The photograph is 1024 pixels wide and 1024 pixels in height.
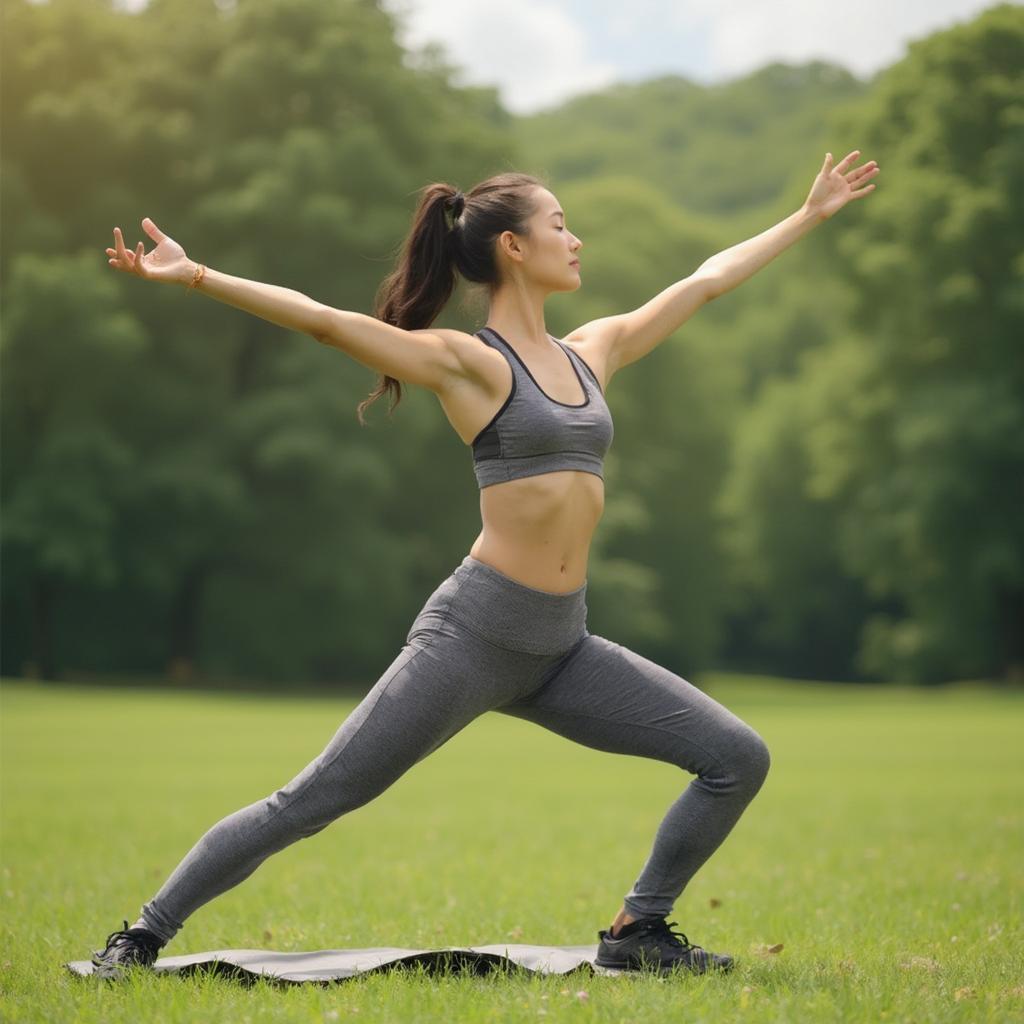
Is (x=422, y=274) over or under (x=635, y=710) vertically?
over

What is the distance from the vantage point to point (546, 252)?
563cm

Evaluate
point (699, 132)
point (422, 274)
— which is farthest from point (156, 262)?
point (699, 132)

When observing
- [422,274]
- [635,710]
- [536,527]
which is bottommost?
[635,710]

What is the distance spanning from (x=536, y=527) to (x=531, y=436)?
0.32 m

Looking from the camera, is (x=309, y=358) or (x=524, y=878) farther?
(x=309, y=358)

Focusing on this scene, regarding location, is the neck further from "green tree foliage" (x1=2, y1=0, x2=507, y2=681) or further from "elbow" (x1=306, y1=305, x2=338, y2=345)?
"green tree foliage" (x1=2, y1=0, x2=507, y2=681)

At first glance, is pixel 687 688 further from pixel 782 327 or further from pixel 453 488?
pixel 782 327

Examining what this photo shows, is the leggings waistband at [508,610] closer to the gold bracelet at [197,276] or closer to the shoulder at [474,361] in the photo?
the shoulder at [474,361]

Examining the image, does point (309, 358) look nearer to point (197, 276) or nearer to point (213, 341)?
point (213, 341)

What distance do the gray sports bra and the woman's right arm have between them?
22cm

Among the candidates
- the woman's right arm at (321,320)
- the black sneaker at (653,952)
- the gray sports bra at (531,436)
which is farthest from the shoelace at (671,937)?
the woman's right arm at (321,320)

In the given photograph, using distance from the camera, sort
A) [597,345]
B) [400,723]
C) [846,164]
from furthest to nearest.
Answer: [846,164] < [597,345] < [400,723]

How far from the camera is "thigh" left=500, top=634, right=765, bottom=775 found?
5.43 metres

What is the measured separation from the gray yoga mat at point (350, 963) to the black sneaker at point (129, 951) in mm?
53
